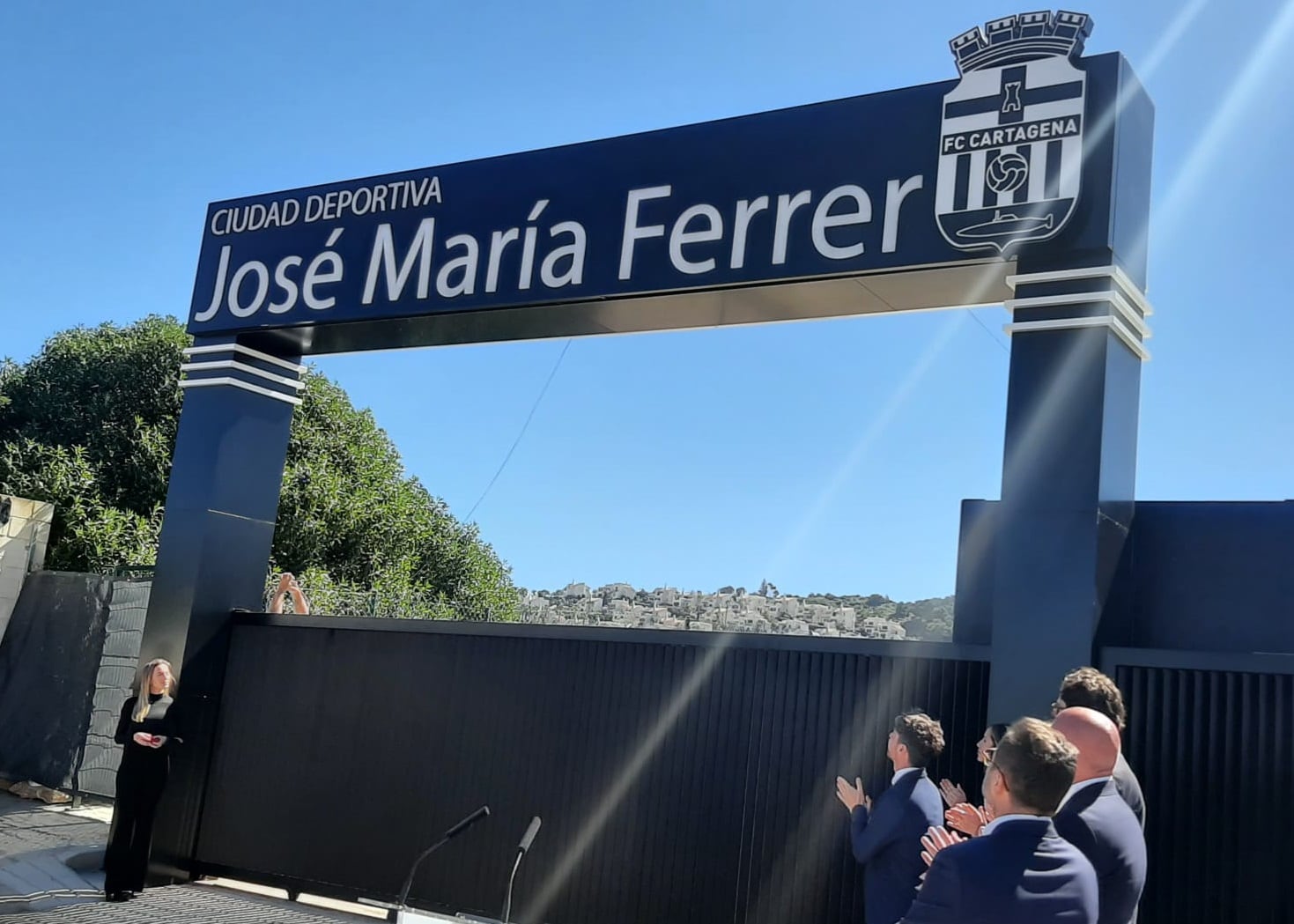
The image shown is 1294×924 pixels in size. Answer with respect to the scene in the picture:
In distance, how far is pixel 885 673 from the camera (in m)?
6.05

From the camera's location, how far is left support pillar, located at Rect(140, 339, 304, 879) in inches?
322

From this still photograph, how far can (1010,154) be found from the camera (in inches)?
233

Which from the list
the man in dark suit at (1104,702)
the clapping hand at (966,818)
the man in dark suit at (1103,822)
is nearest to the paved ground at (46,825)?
the clapping hand at (966,818)

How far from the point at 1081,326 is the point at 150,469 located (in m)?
16.5

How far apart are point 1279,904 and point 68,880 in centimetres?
691

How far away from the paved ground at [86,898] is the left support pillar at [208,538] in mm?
517

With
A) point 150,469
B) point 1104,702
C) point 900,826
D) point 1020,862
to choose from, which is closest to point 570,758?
point 900,826

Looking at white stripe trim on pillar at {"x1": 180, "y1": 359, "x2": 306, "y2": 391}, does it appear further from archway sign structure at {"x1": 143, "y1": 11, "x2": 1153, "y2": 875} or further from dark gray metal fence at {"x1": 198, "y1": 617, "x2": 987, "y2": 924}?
dark gray metal fence at {"x1": 198, "y1": 617, "x2": 987, "y2": 924}

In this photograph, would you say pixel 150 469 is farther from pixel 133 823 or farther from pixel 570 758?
pixel 570 758

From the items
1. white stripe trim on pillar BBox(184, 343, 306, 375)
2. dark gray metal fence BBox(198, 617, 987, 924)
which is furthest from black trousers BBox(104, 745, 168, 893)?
white stripe trim on pillar BBox(184, 343, 306, 375)

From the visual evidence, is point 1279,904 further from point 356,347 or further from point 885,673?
point 356,347

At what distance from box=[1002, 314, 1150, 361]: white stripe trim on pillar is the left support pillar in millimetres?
5242

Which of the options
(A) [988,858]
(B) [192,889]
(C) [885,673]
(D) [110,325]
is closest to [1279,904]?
(C) [885,673]

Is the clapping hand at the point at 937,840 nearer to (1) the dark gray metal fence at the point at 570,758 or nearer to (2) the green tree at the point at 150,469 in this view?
(1) the dark gray metal fence at the point at 570,758
